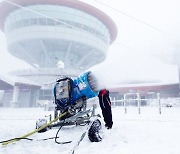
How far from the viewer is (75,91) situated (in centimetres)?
385

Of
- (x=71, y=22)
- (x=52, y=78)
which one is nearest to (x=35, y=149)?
(x=52, y=78)

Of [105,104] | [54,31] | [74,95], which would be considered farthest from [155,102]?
[54,31]

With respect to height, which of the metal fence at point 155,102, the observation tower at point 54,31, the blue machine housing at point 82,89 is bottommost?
the metal fence at point 155,102

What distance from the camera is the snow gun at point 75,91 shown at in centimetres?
363

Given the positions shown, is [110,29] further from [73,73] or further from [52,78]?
[52,78]

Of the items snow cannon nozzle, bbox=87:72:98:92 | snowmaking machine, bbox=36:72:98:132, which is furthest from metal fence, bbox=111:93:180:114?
snow cannon nozzle, bbox=87:72:98:92

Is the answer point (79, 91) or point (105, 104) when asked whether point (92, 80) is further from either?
point (105, 104)

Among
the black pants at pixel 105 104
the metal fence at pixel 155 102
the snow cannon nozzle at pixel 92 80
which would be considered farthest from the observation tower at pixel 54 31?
the snow cannon nozzle at pixel 92 80

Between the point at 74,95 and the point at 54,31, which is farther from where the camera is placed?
the point at 54,31

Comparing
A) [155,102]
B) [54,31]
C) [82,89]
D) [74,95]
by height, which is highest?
[54,31]

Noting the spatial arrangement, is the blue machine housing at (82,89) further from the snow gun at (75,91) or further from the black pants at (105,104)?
the black pants at (105,104)

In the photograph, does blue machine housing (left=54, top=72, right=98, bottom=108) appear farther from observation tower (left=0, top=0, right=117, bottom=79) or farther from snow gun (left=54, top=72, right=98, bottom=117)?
observation tower (left=0, top=0, right=117, bottom=79)

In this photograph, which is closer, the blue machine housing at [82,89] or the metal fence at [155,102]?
the blue machine housing at [82,89]

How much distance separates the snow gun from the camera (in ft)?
11.9
